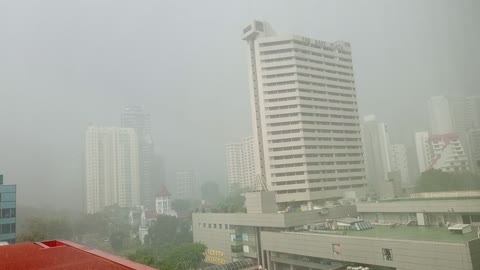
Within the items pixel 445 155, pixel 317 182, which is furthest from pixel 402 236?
pixel 317 182

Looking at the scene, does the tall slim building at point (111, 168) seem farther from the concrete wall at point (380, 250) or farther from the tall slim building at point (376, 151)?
the tall slim building at point (376, 151)

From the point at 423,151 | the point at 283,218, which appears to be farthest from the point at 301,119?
the point at 283,218

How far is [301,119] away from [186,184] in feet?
35.4

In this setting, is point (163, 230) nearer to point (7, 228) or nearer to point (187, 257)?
point (187, 257)

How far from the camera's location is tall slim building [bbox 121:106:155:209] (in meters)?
19.1

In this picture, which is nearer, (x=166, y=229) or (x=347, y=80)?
(x=166, y=229)

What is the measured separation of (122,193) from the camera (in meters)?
17.6

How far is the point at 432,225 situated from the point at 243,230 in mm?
5587

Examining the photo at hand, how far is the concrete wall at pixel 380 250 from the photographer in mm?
4910

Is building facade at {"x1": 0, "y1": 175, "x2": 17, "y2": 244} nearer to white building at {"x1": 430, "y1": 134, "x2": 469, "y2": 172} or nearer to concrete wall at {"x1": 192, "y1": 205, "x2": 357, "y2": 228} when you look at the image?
concrete wall at {"x1": 192, "y1": 205, "x2": 357, "y2": 228}

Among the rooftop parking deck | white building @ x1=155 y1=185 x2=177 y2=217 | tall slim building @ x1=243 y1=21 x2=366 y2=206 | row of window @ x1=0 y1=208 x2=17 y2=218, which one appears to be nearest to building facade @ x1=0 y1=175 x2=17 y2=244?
row of window @ x1=0 y1=208 x2=17 y2=218

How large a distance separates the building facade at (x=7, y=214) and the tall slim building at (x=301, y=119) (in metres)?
8.88

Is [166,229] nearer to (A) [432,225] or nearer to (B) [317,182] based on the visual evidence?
(B) [317,182]

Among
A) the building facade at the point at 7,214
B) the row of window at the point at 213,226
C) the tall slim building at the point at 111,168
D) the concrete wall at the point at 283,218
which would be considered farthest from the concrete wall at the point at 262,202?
the tall slim building at the point at 111,168
